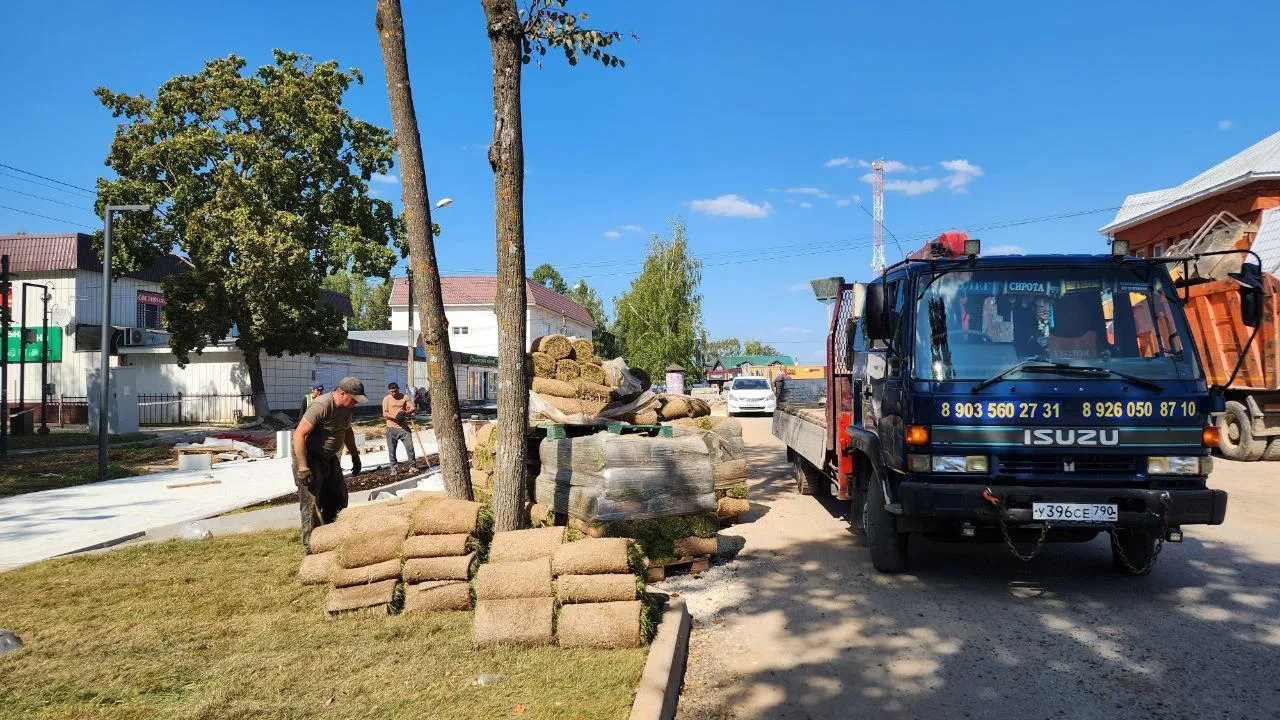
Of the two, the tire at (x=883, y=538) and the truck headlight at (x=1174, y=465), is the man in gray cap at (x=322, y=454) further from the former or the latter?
the truck headlight at (x=1174, y=465)

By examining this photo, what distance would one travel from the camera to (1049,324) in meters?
5.71

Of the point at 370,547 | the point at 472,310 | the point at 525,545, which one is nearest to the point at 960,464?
the point at 525,545

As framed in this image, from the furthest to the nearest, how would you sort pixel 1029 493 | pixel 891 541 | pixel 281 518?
pixel 281 518 → pixel 891 541 → pixel 1029 493

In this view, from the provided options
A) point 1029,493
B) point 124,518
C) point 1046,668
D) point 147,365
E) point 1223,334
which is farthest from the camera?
point 147,365

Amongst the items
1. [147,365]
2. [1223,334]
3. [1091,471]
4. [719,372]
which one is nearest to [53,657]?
[1091,471]

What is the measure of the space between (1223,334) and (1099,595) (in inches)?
376

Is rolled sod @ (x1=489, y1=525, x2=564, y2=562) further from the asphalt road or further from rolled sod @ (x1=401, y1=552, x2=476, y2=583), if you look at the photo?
the asphalt road

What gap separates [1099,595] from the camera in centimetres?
573

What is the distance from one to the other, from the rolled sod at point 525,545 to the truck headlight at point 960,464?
2620 millimetres

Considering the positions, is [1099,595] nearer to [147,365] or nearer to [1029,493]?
[1029,493]

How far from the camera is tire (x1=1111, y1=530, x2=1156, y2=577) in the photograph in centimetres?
600

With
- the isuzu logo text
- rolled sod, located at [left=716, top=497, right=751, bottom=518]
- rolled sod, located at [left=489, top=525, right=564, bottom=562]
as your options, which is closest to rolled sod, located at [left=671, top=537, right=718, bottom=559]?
rolled sod, located at [left=489, top=525, right=564, bottom=562]

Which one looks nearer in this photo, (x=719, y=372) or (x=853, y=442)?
(x=853, y=442)

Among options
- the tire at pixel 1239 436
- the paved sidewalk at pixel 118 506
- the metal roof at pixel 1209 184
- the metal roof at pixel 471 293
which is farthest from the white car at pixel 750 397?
the metal roof at pixel 471 293
